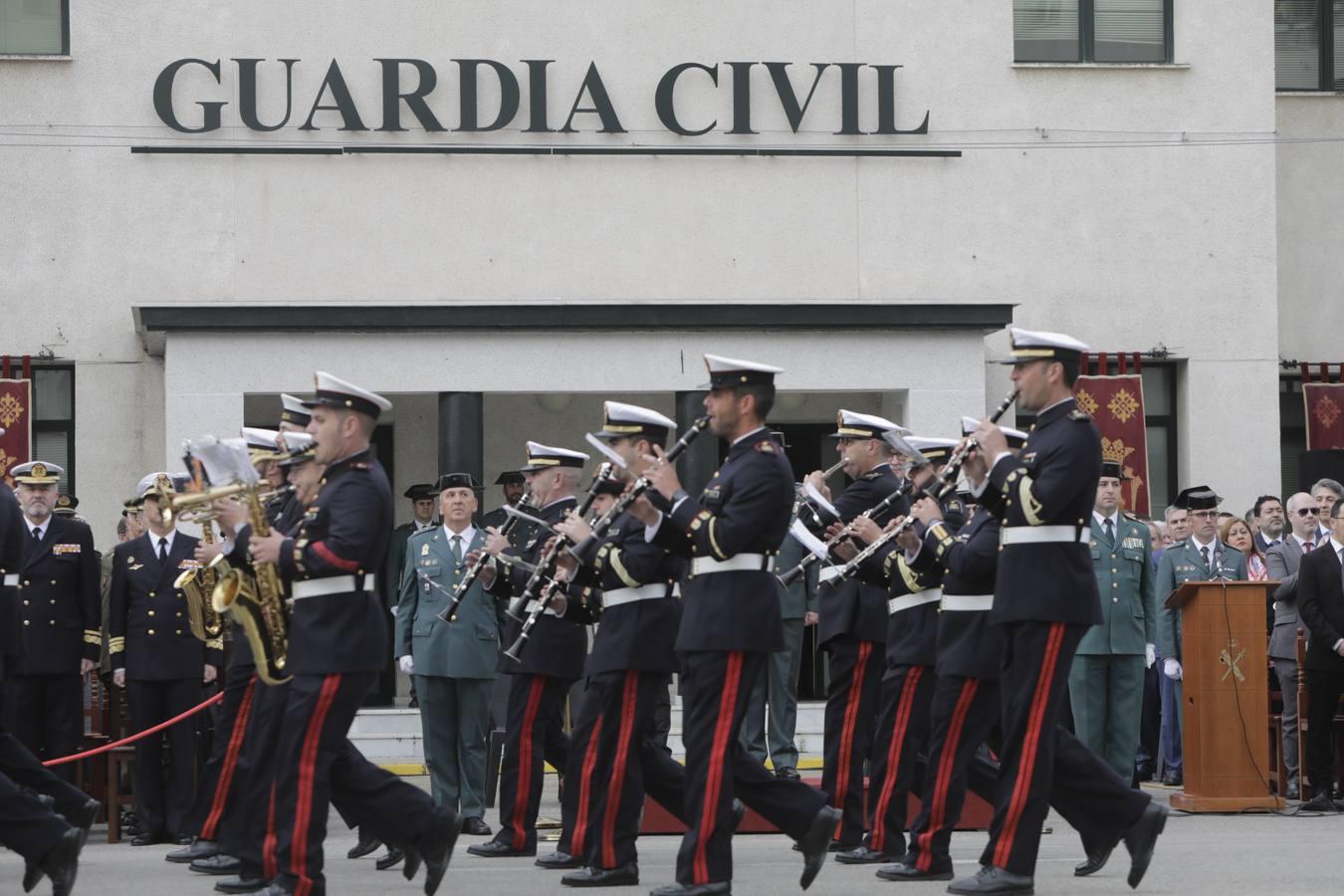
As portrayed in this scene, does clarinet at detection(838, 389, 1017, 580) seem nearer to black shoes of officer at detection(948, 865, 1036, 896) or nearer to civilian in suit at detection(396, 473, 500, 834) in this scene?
black shoes of officer at detection(948, 865, 1036, 896)

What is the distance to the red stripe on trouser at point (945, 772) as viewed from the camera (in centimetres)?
1012

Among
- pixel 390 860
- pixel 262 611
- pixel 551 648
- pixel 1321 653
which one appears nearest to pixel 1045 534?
pixel 551 648

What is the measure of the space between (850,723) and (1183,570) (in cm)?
545

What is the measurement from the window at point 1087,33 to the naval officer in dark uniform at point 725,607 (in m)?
12.2

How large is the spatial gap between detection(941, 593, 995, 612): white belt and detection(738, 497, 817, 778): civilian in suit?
4.37 m

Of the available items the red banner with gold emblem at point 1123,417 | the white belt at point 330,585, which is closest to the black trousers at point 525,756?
the white belt at point 330,585

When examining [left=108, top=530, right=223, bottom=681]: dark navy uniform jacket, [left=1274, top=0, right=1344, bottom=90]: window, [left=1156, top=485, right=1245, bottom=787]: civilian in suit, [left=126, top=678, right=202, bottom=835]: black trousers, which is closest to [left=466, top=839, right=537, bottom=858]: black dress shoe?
[left=126, top=678, right=202, bottom=835]: black trousers

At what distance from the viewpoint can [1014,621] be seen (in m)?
9.18

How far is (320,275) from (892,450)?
875 centimetres

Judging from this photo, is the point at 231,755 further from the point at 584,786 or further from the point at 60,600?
the point at 60,600

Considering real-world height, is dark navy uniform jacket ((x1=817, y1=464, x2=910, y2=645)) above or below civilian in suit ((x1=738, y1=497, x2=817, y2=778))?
above

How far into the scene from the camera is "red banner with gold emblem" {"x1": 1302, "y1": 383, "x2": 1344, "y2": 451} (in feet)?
69.8

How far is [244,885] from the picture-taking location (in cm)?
983

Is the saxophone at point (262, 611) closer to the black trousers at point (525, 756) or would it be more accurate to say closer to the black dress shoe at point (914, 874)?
the black trousers at point (525, 756)
